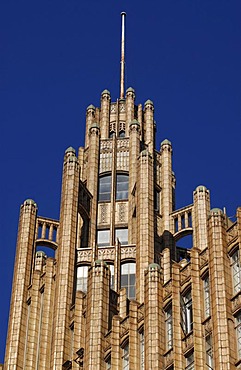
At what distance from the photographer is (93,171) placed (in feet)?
277

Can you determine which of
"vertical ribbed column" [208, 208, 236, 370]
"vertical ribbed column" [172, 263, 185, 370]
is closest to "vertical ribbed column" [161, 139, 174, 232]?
"vertical ribbed column" [172, 263, 185, 370]

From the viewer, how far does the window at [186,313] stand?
56.4m

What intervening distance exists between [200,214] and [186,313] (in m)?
19.4

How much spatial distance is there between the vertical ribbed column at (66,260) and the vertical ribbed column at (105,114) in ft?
26.8

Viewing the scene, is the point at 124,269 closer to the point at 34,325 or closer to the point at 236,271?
the point at 34,325

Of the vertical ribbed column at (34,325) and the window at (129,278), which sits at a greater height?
the window at (129,278)

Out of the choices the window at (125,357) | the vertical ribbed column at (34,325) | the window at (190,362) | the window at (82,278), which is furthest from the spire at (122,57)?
the window at (190,362)

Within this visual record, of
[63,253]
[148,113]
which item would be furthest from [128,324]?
[148,113]

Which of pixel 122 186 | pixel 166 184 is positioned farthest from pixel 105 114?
pixel 166 184

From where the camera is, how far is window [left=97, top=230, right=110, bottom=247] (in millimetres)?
81000

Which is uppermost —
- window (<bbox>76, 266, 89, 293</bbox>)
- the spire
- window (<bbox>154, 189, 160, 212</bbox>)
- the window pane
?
the spire

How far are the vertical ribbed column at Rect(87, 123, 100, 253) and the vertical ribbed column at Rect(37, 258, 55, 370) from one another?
5.45 meters

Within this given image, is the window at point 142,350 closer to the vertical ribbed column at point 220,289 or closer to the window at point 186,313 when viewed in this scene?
the window at point 186,313

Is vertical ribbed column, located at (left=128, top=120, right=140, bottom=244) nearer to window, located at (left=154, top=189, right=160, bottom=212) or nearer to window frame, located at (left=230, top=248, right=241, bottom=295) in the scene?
window, located at (left=154, top=189, right=160, bottom=212)
